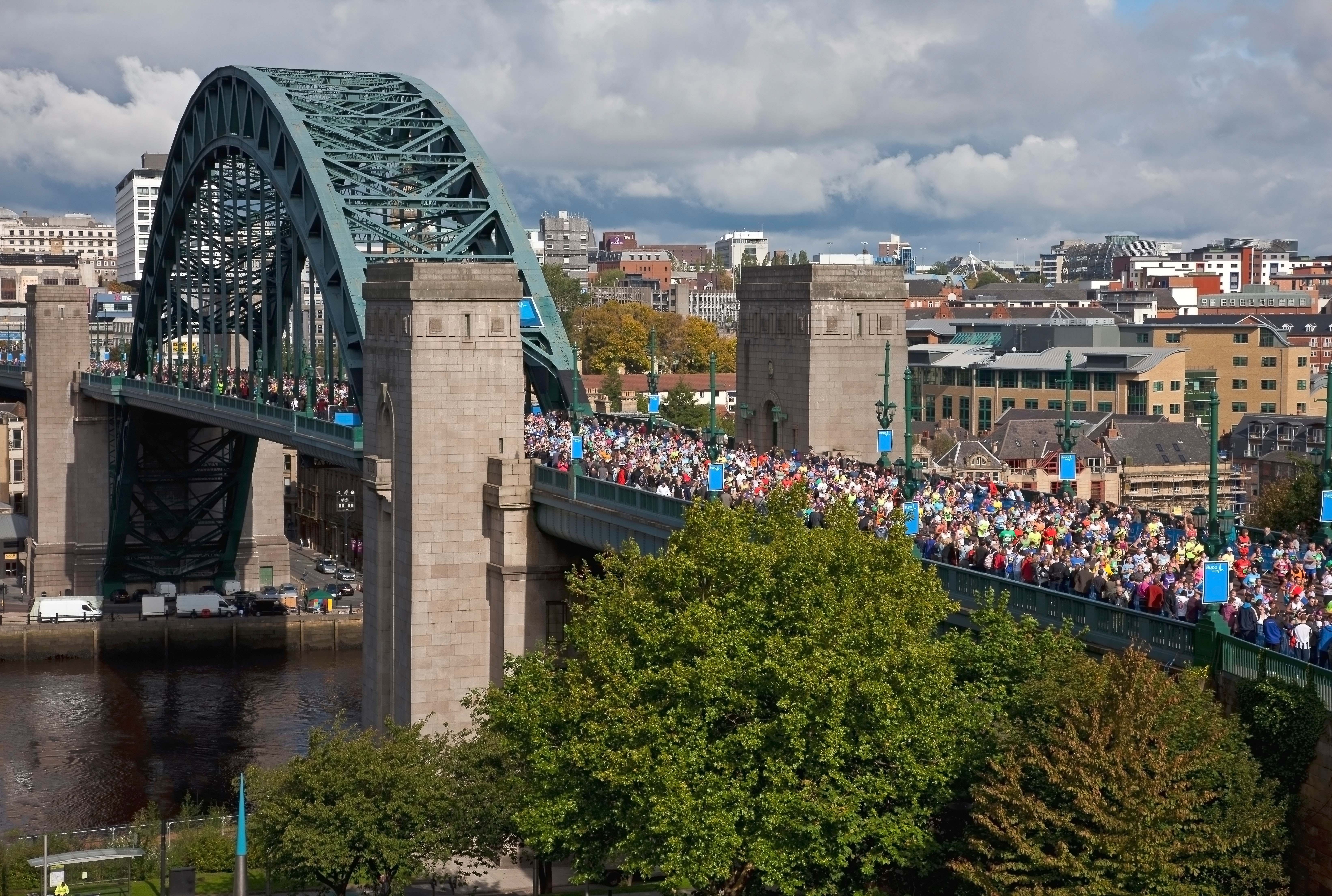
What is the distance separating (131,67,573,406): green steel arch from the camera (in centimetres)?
7044

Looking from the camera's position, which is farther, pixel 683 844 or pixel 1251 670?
pixel 683 844

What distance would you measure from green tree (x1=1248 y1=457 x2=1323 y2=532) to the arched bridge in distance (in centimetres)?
2647

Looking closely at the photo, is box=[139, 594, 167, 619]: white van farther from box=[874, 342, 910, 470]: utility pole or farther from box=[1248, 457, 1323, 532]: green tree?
box=[874, 342, 910, 470]: utility pole

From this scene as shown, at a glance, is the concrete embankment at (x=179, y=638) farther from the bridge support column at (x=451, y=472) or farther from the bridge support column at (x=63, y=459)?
the bridge support column at (x=451, y=472)

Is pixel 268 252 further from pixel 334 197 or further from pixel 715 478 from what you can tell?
pixel 715 478

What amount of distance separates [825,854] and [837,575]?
5437 millimetres

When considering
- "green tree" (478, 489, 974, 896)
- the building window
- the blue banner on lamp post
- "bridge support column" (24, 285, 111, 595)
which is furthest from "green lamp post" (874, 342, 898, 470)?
the building window

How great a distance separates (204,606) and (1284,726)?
8281 cm

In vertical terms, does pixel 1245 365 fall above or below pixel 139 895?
above

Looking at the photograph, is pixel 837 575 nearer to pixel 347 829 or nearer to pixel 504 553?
→ pixel 347 829

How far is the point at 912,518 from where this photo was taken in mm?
40094

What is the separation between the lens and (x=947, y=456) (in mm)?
105000

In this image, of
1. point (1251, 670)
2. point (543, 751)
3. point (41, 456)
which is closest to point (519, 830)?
point (543, 751)

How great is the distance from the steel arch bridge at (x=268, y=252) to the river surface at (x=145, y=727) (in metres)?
12.2
